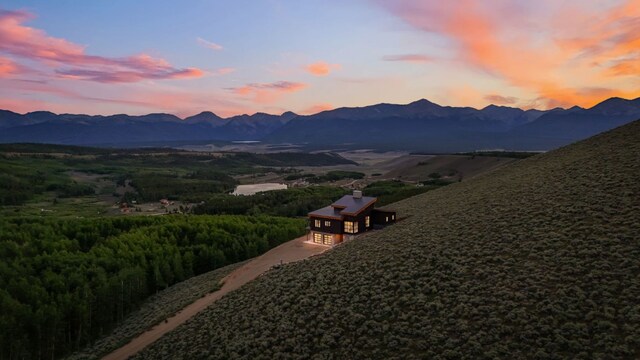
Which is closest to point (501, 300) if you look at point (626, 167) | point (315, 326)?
point (315, 326)

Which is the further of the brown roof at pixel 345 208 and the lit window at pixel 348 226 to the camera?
the brown roof at pixel 345 208

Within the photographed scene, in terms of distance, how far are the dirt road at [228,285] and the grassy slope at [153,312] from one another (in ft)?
4.81

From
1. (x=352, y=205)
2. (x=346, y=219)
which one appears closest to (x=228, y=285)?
(x=346, y=219)

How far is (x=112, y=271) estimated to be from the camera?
218 feet

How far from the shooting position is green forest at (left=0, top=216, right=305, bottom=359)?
167ft

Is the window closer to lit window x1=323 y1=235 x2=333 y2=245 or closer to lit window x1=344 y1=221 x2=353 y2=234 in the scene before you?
lit window x1=344 y1=221 x2=353 y2=234

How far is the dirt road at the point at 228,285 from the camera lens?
39781 mm

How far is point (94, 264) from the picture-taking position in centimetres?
6488

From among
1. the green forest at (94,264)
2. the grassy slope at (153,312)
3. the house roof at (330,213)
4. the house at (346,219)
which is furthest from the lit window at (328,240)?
the green forest at (94,264)

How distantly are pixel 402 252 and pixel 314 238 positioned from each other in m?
24.9

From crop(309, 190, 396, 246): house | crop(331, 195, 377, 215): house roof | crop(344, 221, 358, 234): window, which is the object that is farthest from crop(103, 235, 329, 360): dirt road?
crop(331, 195, 377, 215): house roof

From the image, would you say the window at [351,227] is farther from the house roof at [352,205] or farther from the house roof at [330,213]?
the house roof at [352,205]

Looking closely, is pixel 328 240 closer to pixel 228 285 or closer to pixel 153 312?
pixel 228 285

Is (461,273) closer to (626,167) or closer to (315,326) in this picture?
(315,326)
